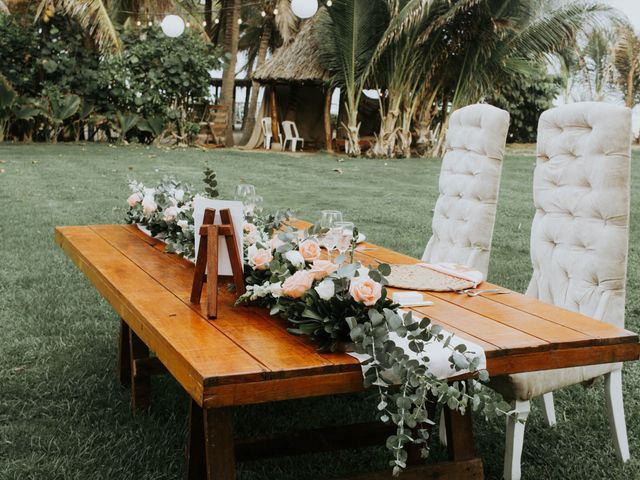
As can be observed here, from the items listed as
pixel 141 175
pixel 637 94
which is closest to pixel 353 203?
pixel 141 175

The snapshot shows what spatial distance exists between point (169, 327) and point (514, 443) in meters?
1.32

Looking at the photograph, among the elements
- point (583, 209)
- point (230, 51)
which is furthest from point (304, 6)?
point (583, 209)

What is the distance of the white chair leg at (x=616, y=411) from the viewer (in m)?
2.84

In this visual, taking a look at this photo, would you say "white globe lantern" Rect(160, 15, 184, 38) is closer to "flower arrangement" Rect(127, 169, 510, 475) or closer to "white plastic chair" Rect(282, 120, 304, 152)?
"white plastic chair" Rect(282, 120, 304, 152)

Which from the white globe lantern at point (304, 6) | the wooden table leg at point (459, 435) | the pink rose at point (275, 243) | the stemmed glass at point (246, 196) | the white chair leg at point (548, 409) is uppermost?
the white globe lantern at point (304, 6)

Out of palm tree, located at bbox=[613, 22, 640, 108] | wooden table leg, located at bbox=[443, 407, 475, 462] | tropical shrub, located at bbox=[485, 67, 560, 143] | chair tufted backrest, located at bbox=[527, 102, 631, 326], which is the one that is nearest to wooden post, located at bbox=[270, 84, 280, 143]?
tropical shrub, located at bbox=[485, 67, 560, 143]

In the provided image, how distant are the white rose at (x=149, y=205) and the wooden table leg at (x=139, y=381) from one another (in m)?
0.51

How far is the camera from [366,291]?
1.80 meters

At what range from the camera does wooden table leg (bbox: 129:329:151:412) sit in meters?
3.12

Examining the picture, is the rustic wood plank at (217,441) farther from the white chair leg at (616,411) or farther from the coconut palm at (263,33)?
the coconut palm at (263,33)

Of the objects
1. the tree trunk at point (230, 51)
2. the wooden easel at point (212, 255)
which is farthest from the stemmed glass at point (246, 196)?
the tree trunk at point (230, 51)

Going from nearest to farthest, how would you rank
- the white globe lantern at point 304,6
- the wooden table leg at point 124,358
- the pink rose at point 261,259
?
the pink rose at point 261,259
the wooden table leg at point 124,358
the white globe lantern at point 304,6

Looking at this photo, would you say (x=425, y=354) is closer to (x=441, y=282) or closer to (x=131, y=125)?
(x=441, y=282)

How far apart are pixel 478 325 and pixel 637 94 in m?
26.3
